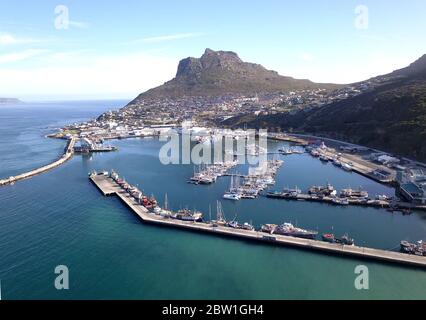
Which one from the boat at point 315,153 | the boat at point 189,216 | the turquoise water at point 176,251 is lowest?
the turquoise water at point 176,251

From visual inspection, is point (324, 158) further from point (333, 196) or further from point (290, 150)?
point (333, 196)

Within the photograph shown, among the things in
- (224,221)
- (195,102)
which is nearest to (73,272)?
(224,221)

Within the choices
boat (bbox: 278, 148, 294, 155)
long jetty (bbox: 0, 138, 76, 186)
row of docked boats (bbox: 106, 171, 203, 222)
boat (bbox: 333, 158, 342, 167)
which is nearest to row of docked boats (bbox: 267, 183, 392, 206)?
row of docked boats (bbox: 106, 171, 203, 222)

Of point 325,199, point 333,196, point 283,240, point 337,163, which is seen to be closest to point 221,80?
point 337,163

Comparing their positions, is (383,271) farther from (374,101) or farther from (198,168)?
(374,101)

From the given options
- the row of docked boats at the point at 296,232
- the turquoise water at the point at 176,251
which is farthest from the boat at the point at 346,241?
the turquoise water at the point at 176,251

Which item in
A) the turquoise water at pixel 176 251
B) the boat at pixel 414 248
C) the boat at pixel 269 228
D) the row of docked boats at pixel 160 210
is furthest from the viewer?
the row of docked boats at pixel 160 210

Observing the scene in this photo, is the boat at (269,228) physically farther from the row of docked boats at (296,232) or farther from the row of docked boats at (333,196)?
the row of docked boats at (333,196)
